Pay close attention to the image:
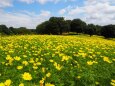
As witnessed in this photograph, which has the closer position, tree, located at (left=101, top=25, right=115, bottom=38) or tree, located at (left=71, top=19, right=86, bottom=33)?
tree, located at (left=101, top=25, right=115, bottom=38)

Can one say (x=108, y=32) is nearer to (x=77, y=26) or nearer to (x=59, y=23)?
(x=59, y=23)

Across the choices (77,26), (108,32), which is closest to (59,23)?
(77,26)

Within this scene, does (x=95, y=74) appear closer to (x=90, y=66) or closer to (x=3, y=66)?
(x=90, y=66)

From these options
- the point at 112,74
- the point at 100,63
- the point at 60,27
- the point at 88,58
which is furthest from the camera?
the point at 60,27

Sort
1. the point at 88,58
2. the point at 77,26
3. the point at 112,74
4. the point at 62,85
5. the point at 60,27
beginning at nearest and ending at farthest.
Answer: the point at 62,85
the point at 112,74
the point at 88,58
the point at 60,27
the point at 77,26

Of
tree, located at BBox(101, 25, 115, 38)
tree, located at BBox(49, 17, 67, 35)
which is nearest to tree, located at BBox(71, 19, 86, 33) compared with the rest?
tree, located at BBox(49, 17, 67, 35)

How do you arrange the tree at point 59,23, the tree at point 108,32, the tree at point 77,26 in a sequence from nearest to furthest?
the tree at point 108,32 → the tree at point 59,23 → the tree at point 77,26

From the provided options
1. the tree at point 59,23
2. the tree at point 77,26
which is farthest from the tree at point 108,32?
the tree at point 77,26

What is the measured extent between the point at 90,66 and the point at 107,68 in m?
0.57

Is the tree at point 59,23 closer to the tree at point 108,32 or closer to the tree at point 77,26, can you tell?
the tree at point 77,26

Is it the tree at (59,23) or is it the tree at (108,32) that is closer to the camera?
the tree at (108,32)

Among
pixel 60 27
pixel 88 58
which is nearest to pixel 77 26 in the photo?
pixel 60 27

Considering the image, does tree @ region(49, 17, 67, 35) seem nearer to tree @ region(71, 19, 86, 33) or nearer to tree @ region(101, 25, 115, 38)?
tree @ region(71, 19, 86, 33)

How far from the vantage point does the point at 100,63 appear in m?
9.32
